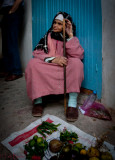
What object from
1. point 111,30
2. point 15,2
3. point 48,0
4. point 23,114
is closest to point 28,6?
point 15,2

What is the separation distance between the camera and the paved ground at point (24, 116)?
58.7 inches

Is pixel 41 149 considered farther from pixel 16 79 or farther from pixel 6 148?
pixel 16 79

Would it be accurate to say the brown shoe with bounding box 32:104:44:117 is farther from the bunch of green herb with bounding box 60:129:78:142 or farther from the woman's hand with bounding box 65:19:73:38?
the woman's hand with bounding box 65:19:73:38

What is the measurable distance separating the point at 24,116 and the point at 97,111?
1050mm

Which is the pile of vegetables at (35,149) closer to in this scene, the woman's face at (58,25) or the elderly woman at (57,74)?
the elderly woman at (57,74)

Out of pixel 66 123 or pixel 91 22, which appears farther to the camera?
pixel 91 22

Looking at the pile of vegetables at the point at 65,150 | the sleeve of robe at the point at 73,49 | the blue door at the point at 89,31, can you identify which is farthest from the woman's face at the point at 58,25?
the pile of vegetables at the point at 65,150

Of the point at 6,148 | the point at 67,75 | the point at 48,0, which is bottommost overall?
the point at 6,148

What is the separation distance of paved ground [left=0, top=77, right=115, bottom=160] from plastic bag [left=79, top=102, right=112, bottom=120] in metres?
0.06

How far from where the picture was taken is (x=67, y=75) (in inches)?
72.4

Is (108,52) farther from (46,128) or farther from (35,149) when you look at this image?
(35,149)

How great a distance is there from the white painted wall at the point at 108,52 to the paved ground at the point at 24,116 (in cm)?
24

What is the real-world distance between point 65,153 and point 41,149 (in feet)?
0.75

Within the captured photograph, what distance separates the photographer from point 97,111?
1879 millimetres
